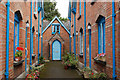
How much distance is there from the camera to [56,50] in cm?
1980

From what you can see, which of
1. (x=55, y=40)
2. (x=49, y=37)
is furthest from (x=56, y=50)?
(x=49, y=37)

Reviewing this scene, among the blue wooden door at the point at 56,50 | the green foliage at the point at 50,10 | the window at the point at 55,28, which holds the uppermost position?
the green foliage at the point at 50,10

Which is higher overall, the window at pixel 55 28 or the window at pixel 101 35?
the window at pixel 55 28

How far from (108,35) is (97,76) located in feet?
5.80

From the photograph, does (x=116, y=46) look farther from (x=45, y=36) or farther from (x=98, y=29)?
(x=45, y=36)

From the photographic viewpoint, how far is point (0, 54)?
13.9ft

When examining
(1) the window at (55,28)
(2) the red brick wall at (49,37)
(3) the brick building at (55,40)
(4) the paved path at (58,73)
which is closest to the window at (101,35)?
(4) the paved path at (58,73)

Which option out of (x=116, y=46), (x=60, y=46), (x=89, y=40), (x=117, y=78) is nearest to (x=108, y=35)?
(x=116, y=46)

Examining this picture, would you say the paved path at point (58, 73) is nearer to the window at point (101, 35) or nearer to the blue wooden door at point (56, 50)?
the window at point (101, 35)

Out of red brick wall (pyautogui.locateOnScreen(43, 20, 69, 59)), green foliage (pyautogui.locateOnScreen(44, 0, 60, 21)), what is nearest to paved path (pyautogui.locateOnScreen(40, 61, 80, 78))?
red brick wall (pyautogui.locateOnScreen(43, 20, 69, 59))

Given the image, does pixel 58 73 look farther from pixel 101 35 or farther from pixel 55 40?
pixel 55 40

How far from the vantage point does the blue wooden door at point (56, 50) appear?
19.8 metres

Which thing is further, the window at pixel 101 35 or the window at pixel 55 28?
the window at pixel 55 28

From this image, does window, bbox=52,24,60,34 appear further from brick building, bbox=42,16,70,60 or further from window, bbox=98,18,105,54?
window, bbox=98,18,105,54
